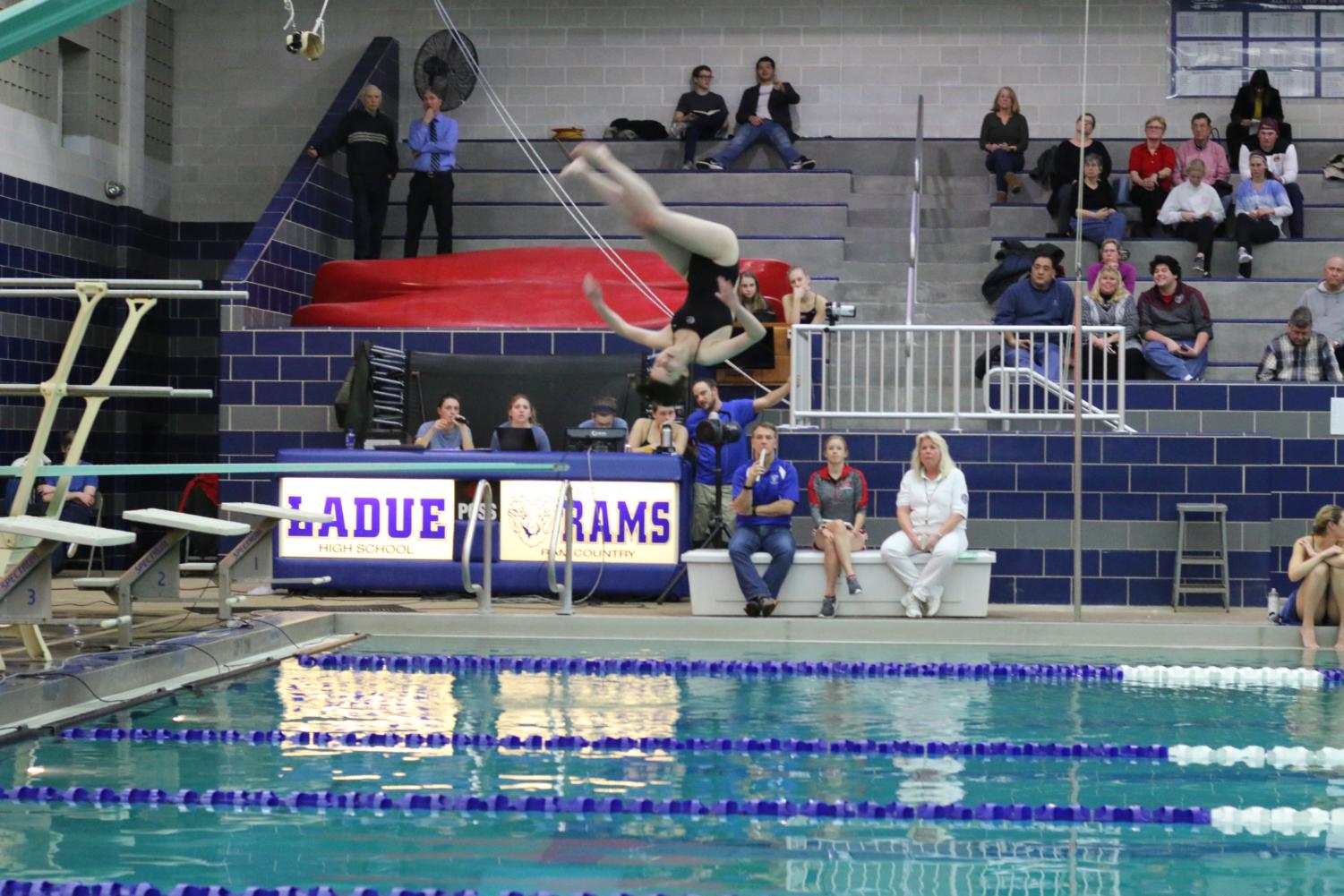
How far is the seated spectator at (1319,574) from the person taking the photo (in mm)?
10734

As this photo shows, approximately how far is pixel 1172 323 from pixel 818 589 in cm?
434

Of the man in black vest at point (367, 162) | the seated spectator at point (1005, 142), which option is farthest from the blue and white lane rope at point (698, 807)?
the seated spectator at point (1005, 142)

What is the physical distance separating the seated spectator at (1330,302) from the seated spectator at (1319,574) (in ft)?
12.9

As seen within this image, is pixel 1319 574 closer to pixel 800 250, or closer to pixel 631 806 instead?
pixel 631 806

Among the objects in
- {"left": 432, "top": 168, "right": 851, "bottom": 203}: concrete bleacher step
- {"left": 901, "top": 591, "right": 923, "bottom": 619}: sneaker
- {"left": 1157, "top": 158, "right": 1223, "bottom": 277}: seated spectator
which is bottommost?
{"left": 901, "top": 591, "right": 923, "bottom": 619}: sneaker

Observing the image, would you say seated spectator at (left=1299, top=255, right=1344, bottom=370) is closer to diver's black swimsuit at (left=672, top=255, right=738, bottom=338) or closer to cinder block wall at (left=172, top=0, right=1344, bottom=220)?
cinder block wall at (left=172, top=0, right=1344, bottom=220)

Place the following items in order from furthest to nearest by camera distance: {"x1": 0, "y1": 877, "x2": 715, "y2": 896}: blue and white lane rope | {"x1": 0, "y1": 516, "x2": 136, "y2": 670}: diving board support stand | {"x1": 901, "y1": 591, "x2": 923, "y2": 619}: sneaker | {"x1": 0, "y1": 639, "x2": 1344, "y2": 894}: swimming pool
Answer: {"x1": 901, "y1": 591, "x2": 923, "y2": 619}: sneaker → {"x1": 0, "y1": 516, "x2": 136, "y2": 670}: diving board support stand → {"x1": 0, "y1": 639, "x2": 1344, "y2": 894}: swimming pool → {"x1": 0, "y1": 877, "x2": 715, "y2": 896}: blue and white lane rope

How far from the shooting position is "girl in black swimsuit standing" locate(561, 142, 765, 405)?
7.88 m

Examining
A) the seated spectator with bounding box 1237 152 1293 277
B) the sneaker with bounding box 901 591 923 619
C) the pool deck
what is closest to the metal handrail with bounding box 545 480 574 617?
the pool deck

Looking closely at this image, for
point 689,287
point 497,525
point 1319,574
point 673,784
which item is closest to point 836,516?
point 497,525

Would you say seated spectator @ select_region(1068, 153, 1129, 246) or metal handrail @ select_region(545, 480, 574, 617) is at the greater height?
seated spectator @ select_region(1068, 153, 1129, 246)

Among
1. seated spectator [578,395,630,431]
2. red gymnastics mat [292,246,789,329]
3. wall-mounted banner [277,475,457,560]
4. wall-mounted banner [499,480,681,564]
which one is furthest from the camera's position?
red gymnastics mat [292,246,789,329]

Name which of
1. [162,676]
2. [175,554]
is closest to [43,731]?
[162,676]

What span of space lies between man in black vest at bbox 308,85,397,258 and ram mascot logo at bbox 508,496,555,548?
14.9ft
